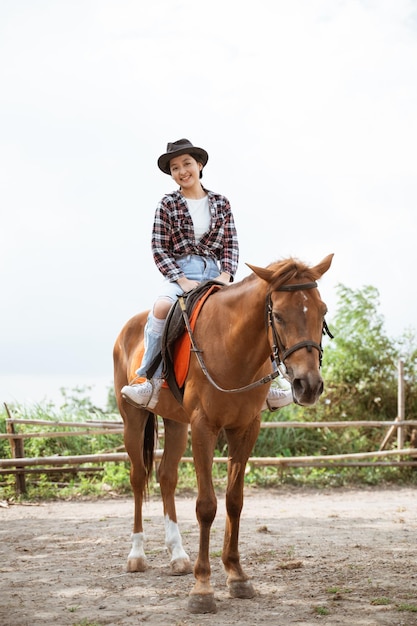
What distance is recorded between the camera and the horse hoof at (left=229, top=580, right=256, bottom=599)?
468cm

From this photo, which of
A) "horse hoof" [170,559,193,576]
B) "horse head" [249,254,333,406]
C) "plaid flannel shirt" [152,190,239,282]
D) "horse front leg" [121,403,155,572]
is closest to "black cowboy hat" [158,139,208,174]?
"plaid flannel shirt" [152,190,239,282]

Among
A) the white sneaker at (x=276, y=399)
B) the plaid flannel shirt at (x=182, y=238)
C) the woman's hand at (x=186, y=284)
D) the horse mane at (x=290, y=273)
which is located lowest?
the white sneaker at (x=276, y=399)

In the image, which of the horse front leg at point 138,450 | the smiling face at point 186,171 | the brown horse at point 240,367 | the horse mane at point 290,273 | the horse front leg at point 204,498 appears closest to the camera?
the brown horse at point 240,367

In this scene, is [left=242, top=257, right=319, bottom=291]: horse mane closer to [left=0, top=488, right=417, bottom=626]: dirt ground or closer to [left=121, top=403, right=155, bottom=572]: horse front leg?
[left=0, top=488, right=417, bottom=626]: dirt ground

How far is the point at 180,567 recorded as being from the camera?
5.46 metres

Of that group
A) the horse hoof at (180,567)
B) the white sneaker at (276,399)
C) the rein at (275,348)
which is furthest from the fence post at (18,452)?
the rein at (275,348)

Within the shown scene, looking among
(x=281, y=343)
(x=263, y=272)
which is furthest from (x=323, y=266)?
(x=281, y=343)

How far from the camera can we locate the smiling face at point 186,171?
5.43 meters

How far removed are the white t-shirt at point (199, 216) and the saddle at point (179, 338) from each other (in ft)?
1.71

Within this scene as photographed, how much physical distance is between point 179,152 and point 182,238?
662 millimetres

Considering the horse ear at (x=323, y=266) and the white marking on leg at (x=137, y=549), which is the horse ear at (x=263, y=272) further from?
the white marking on leg at (x=137, y=549)

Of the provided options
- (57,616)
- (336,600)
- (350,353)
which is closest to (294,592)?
(336,600)

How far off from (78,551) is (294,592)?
2.66m

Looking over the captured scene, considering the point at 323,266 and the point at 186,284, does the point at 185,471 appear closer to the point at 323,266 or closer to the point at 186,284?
the point at 186,284
